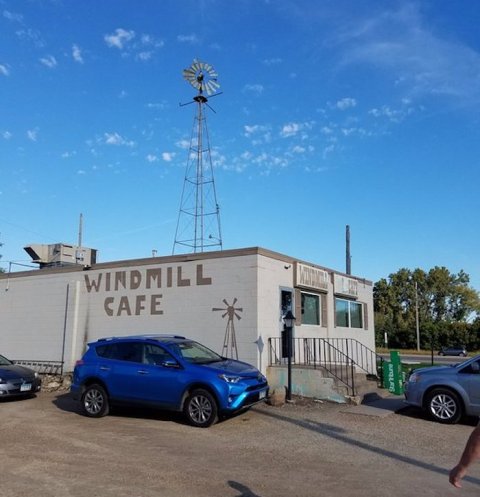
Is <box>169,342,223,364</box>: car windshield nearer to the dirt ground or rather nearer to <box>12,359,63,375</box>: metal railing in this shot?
the dirt ground

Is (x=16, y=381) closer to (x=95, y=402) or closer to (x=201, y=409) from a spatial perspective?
(x=95, y=402)

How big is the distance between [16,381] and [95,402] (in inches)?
135

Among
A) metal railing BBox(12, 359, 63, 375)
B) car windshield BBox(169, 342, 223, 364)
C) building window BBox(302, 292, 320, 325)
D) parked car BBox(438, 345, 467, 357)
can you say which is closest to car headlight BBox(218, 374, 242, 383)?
car windshield BBox(169, 342, 223, 364)

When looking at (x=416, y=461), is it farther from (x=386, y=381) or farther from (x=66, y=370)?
(x=66, y=370)

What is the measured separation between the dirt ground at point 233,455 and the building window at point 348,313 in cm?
687

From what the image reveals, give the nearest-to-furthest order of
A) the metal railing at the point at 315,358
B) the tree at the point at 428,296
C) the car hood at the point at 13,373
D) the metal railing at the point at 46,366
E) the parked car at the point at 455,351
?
the car hood at the point at 13,373 → the metal railing at the point at 315,358 → the metal railing at the point at 46,366 → the parked car at the point at 455,351 → the tree at the point at 428,296

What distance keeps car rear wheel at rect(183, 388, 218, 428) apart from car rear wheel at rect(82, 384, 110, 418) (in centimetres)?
202

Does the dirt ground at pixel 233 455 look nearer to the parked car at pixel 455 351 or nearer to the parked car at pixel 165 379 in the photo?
the parked car at pixel 165 379

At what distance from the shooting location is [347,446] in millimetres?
8547

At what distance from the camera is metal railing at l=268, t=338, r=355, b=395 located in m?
14.0

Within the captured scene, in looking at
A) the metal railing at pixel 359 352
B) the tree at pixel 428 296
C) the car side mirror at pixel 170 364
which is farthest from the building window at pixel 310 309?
the tree at pixel 428 296

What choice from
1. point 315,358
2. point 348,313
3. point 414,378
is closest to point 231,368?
point 414,378

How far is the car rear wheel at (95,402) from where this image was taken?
11.2 m

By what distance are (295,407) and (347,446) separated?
382cm
